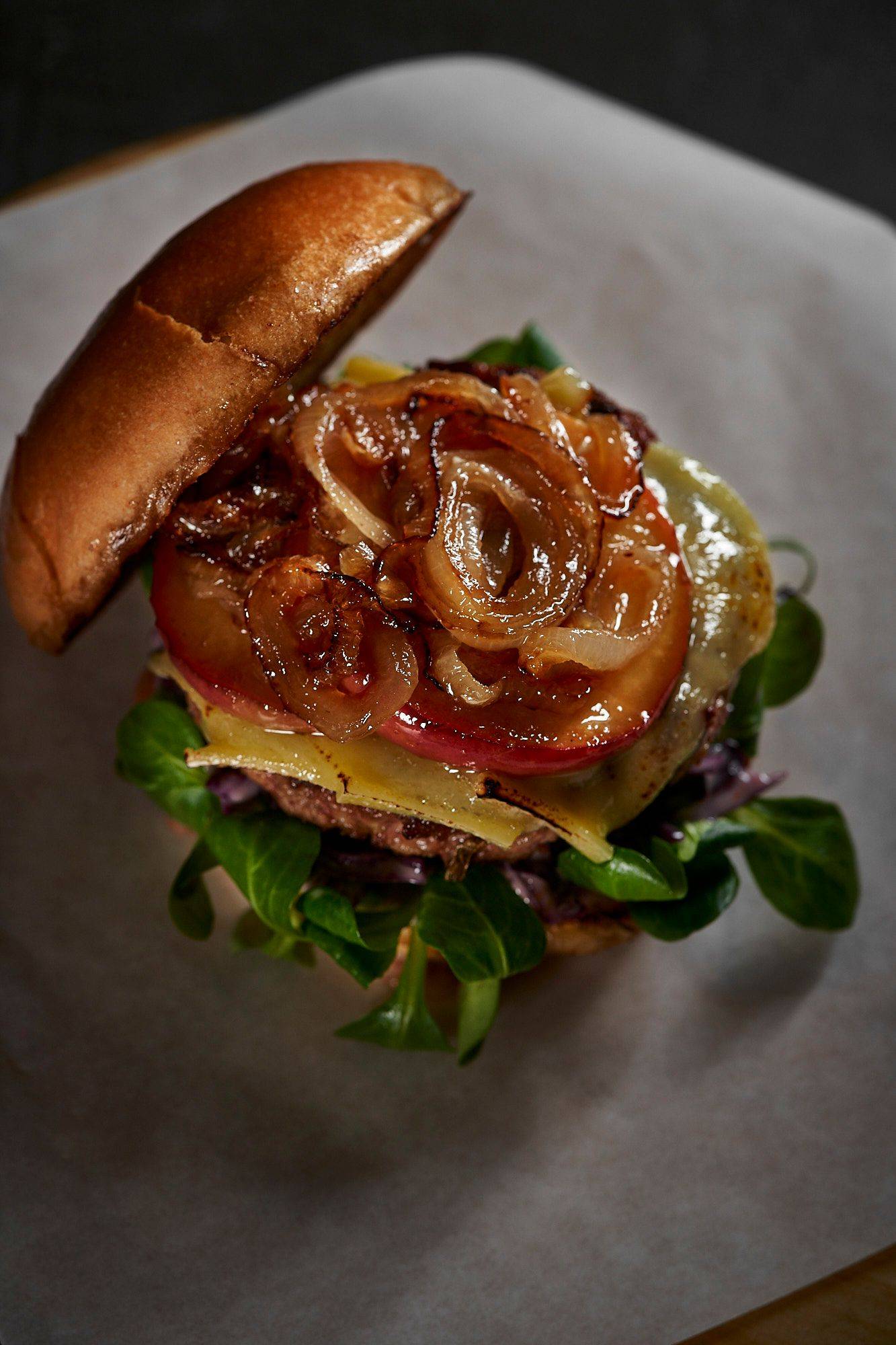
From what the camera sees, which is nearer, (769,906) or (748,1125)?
(748,1125)

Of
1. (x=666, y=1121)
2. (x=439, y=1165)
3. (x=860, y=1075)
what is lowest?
(x=439, y=1165)

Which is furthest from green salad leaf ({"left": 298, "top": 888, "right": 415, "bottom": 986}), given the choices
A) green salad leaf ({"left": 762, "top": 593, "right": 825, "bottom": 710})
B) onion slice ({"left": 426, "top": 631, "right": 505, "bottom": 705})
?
green salad leaf ({"left": 762, "top": 593, "right": 825, "bottom": 710})

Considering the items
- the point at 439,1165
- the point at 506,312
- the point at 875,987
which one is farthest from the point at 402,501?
the point at 506,312

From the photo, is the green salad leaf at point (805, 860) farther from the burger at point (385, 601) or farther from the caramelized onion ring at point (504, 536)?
the caramelized onion ring at point (504, 536)

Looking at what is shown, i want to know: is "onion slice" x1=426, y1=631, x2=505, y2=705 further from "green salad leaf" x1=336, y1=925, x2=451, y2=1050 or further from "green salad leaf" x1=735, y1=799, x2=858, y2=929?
"green salad leaf" x1=735, y1=799, x2=858, y2=929

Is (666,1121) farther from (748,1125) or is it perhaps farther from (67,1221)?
(67,1221)
